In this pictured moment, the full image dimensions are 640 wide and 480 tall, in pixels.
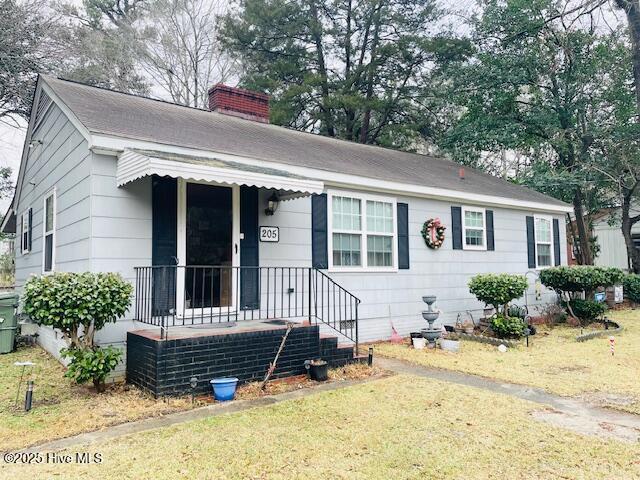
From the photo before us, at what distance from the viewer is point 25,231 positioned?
1068 cm

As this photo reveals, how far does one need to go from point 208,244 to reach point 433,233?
16.1ft

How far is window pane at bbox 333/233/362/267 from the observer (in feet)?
27.3

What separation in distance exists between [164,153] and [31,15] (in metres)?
14.2

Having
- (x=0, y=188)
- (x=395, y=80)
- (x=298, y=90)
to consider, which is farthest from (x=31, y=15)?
(x=395, y=80)

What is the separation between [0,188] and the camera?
18875 millimetres

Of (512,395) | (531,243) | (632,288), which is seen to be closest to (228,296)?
(512,395)

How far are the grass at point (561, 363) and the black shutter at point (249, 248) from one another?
2392 mm

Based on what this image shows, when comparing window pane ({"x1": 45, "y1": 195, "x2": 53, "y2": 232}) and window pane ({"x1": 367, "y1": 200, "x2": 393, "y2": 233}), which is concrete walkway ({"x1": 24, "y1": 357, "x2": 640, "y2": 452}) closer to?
window pane ({"x1": 367, "y1": 200, "x2": 393, "y2": 233})

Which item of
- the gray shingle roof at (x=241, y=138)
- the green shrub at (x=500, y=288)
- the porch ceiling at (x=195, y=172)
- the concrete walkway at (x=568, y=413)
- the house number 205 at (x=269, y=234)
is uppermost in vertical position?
the gray shingle roof at (x=241, y=138)

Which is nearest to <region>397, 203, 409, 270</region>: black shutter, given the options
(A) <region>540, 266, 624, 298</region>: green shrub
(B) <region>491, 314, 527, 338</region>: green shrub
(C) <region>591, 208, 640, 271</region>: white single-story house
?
(B) <region>491, 314, 527, 338</region>: green shrub

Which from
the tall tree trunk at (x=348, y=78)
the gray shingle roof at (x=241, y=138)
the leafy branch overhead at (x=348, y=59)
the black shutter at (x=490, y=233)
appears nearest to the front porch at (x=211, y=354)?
the gray shingle roof at (x=241, y=138)

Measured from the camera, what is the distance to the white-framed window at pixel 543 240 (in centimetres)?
1244

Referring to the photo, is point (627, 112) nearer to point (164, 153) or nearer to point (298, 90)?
point (298, 90)

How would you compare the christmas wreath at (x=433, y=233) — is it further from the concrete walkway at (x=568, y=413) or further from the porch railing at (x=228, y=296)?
the concrete walkway at (x=568, y=413)
